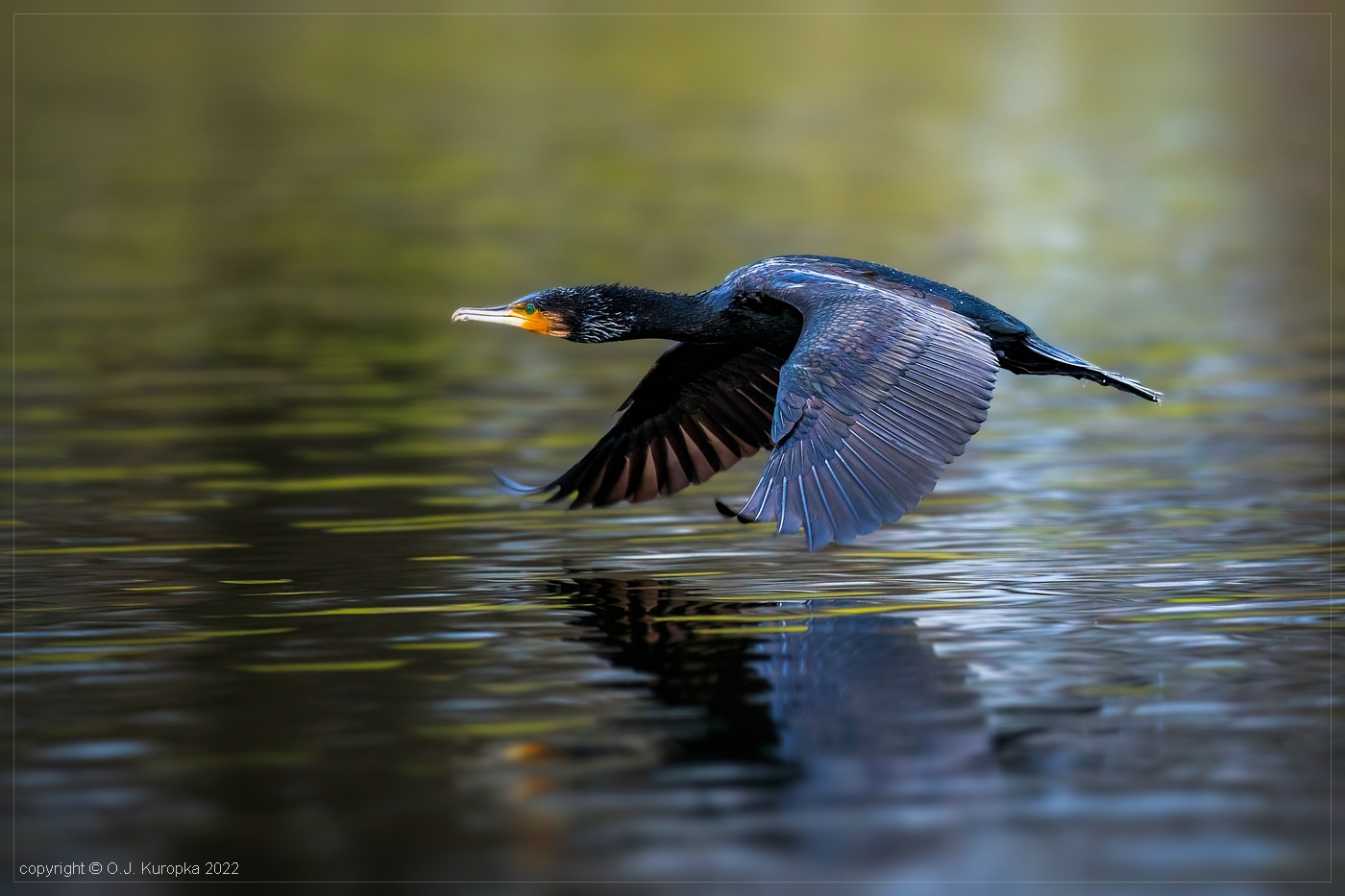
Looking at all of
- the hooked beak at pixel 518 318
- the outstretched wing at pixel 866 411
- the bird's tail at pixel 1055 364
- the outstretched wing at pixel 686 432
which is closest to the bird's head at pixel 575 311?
the hooked beak at pixel 518 318

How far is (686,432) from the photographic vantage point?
10453mm

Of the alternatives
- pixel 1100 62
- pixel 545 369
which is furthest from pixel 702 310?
pixel 1100 62

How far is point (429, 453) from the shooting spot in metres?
12.7

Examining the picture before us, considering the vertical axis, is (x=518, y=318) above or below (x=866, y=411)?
above

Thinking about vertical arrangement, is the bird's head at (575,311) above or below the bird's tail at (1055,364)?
above

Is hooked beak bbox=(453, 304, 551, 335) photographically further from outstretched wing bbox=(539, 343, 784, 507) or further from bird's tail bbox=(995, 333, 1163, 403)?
bird's tail bbox=(995, 333, 1163, 403)

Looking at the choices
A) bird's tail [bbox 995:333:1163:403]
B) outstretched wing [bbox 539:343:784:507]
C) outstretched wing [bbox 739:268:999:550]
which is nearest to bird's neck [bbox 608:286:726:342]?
outstretched wing [bbox 539:343:784:507]

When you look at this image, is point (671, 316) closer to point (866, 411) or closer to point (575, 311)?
point (575, 311)

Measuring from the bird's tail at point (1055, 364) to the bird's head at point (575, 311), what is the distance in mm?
1987

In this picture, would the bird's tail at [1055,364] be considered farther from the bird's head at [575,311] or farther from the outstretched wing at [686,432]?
the bird's head at [575,311]

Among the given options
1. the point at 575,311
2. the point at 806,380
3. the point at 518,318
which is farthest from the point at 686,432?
the point at 806,380

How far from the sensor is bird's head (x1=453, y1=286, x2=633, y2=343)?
1018 cm

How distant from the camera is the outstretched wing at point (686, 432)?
10.4 m

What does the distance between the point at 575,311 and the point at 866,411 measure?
2.54m
